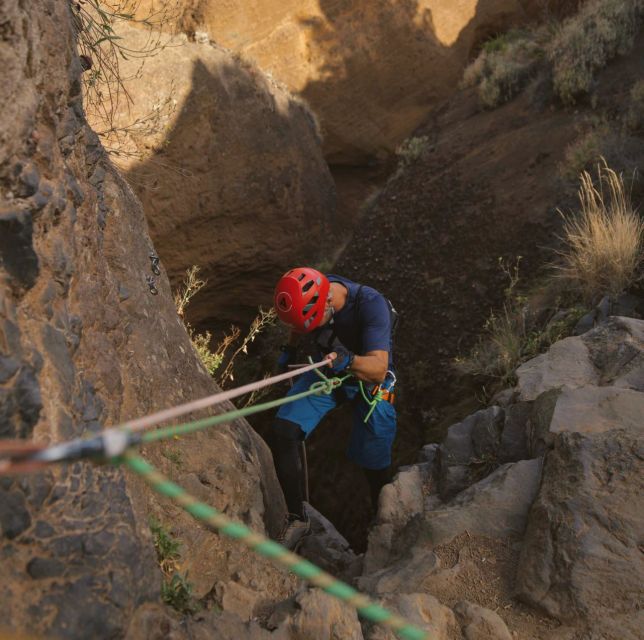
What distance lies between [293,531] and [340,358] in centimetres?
125

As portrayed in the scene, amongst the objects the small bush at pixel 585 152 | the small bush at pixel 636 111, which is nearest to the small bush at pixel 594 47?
the small bush at pixel 636 111

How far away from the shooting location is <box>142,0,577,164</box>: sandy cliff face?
1434cm

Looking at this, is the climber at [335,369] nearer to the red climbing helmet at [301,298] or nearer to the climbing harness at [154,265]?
the red climbing helmet at [301,298]

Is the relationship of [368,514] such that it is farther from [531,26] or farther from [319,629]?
[531,26]

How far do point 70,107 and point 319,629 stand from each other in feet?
7.94

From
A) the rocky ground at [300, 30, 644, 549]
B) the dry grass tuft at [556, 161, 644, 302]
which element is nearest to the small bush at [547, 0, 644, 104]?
the rocky ground at [300, 30, 644, 549]

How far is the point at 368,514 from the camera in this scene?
6.97 metres

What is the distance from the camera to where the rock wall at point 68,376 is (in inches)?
79.6

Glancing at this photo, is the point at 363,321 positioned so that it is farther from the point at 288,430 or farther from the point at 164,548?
the point at 164,548

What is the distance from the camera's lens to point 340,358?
158 inches

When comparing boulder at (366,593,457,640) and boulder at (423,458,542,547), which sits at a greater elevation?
boulder at (366,593,457,640)

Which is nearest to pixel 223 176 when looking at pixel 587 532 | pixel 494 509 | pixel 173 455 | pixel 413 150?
pixel 413 150

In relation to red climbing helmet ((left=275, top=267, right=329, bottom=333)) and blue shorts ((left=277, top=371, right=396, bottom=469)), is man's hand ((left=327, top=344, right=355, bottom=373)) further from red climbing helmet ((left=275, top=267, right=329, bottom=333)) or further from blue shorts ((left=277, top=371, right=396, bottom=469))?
blue shorts ((left=277, top=371, right=396, bottom=469))

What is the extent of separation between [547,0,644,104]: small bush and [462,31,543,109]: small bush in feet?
2.60
